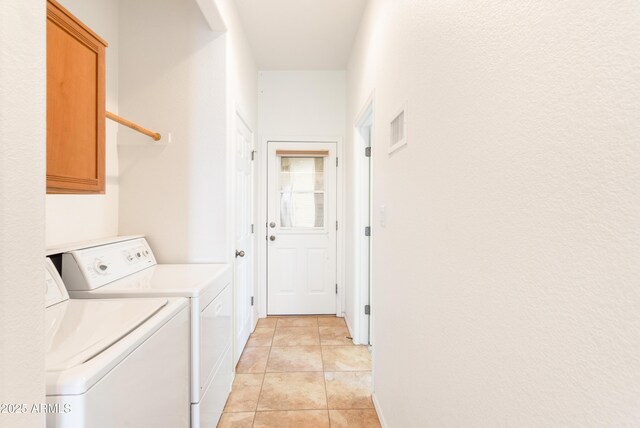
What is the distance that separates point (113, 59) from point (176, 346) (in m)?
1.88

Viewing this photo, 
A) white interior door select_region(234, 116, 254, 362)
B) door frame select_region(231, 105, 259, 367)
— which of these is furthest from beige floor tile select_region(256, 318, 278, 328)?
door frame select_region(231, 105, 259, 367)

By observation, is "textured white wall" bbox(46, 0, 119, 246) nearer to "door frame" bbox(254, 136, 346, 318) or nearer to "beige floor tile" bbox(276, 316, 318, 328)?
"door frame" bbox(254, 136, 346, 318)

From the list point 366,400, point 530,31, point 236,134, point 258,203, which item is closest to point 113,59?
point 236,134

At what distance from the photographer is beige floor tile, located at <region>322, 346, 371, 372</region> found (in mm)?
2574

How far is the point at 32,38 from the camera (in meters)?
0.59

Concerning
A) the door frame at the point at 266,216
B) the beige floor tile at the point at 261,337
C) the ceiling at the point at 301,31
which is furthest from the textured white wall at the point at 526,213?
the door frame at the point at 266,216

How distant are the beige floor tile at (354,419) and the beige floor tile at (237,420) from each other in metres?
0.49

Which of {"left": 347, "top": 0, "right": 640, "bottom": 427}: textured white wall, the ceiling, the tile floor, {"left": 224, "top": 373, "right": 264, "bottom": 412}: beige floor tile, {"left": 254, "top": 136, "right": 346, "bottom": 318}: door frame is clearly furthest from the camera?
{"left": 254, "top": 136, "right": 346, "bottom": 318}: door frame

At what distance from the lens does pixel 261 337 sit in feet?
10.3

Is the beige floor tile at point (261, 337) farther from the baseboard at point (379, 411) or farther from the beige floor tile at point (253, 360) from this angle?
the baseboard at point (379, 411)

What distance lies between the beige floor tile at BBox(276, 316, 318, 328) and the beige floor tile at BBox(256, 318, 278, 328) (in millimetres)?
54

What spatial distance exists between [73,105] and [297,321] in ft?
9.63

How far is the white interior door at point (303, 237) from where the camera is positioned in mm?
3695

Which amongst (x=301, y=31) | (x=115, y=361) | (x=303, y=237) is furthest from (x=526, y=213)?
(x=303, y=237)
